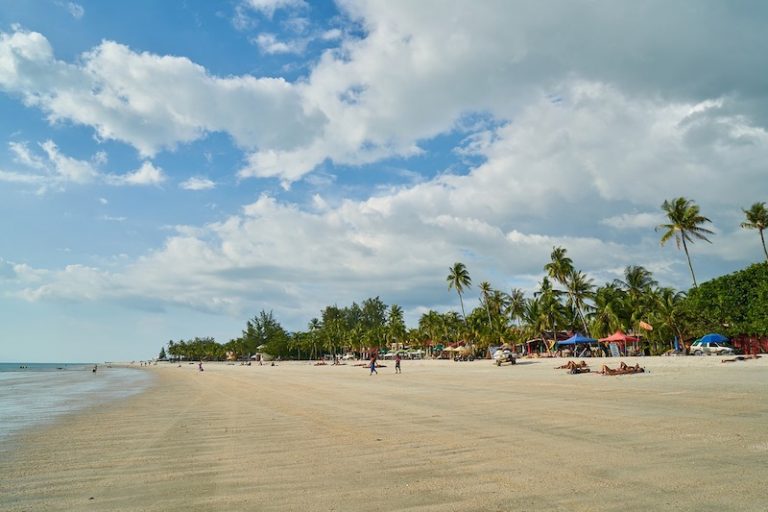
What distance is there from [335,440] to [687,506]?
22.5 feet

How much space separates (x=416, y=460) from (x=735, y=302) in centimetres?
4929

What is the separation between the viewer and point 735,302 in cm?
4538

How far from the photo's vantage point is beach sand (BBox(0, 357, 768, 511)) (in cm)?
622

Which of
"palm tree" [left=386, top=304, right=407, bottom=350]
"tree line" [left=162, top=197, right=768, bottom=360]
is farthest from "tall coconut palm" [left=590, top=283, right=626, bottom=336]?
"palm tree" [left=386, top=304, right=407, bottom=350]

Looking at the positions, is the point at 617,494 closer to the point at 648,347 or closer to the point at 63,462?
the point at 63,462

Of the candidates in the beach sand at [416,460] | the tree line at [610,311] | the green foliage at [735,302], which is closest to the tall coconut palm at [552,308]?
the tree line at [610,311]

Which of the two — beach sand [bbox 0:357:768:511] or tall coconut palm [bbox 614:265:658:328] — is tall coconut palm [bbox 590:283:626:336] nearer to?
tall coconut palm [bbox 614:265:658:328]

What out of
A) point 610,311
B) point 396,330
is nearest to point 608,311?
point 610,311

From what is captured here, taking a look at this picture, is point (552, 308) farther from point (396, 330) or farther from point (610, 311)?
point (396, 330)

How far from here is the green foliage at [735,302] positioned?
41.9 metres

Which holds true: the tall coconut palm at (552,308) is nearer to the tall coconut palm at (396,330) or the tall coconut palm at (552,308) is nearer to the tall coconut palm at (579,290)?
the tall coconut palm at (579,290)

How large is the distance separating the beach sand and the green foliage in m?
→ 33.2

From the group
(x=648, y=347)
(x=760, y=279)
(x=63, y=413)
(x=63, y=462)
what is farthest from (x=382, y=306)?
(x=63, y=462)

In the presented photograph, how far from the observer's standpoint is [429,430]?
452 inches
